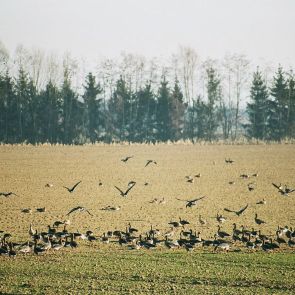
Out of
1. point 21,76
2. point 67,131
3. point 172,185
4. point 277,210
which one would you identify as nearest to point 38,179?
point 172,185

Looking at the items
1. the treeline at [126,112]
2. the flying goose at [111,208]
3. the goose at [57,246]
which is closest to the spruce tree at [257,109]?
the treeline at [126,112]

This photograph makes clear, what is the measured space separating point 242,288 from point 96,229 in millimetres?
8425

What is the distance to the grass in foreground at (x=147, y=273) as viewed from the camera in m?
11.2

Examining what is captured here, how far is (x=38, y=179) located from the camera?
106 ft

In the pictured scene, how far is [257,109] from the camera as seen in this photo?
66.8 metres

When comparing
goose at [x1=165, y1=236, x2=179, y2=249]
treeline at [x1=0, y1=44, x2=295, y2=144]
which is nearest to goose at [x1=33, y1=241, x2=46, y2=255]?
goose at [x1=165, y1=236, x2=179, y2=249]

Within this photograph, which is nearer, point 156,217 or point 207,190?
point 156,217

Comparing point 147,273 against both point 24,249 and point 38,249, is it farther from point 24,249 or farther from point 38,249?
point 24,249

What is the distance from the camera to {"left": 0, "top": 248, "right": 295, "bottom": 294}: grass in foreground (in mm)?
11211

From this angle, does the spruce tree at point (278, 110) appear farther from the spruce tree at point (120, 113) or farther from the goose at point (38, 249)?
the goose at point (38, 249)

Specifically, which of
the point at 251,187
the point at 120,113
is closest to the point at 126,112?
the point at 120,113

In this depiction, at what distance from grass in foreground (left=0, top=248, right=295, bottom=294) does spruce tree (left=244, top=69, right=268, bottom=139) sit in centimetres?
5280

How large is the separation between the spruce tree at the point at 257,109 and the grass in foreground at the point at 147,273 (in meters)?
52.8

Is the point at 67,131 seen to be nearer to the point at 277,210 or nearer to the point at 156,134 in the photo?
the point at 156,134
